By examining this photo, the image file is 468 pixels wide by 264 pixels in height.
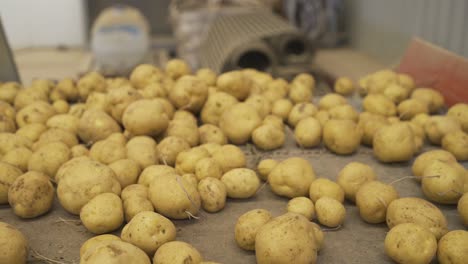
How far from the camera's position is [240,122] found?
202 centimetres

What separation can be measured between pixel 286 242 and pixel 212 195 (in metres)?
0.40

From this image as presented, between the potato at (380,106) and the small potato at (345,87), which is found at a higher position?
the potato at (380,106)

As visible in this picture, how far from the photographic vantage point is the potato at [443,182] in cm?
158

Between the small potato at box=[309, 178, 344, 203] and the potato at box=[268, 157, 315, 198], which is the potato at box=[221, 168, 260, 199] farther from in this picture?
the small potato at box=[309, 178, 344, 203]

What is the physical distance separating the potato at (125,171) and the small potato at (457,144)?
1.23m

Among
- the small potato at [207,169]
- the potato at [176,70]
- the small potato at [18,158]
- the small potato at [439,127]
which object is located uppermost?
the potato at [176,70]

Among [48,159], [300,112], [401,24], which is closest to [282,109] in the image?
[300,112]

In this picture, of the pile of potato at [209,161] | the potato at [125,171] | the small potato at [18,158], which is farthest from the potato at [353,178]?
the small potato at [18,158]

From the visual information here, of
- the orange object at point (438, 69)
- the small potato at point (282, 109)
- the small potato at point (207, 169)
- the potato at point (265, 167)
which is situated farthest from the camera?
the orange object at point (438, 69)

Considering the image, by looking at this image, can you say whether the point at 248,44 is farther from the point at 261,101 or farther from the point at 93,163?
the point at 93,163

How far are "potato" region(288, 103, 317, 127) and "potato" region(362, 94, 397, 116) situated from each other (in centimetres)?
28

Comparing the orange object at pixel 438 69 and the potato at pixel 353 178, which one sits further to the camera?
the orange object at pixel 438 69

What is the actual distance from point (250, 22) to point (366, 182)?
3.02 metres

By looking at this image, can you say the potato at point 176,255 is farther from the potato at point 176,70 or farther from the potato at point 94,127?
the potato at point 176,70
